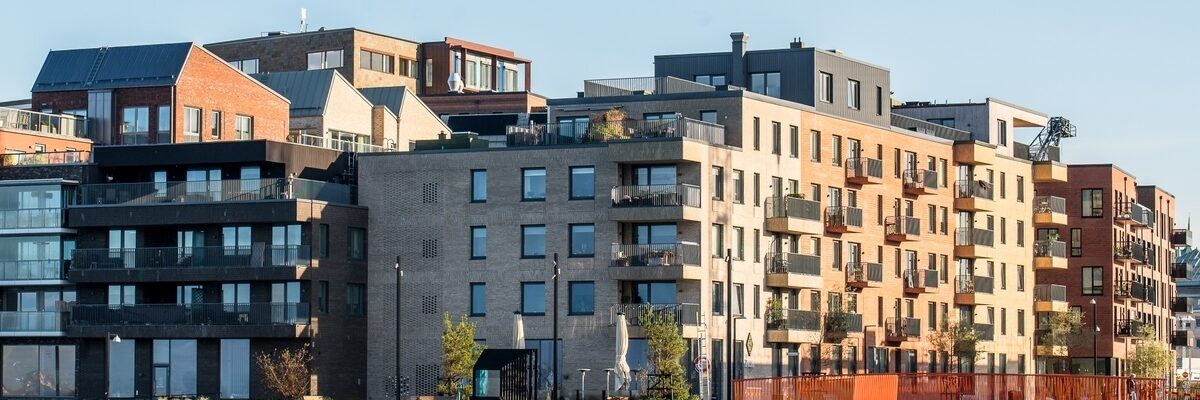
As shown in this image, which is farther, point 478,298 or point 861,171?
point 861,171

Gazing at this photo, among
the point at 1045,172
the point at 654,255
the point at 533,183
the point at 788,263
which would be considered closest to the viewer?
the point at 654,255

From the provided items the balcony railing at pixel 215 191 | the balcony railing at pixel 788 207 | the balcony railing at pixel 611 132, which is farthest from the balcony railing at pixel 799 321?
the balcony railing at pixel 215 191

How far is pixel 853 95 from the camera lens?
370ft

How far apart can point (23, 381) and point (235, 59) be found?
40422 mm

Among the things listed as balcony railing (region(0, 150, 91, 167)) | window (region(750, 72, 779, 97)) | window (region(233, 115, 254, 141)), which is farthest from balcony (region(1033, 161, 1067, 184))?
balcony railing (region(0, 150, 91, 167))

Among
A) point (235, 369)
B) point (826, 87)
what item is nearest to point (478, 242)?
point (235, 369)

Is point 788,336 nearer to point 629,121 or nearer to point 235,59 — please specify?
point 629,121

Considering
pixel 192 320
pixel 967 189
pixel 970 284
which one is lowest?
pixel 192 320

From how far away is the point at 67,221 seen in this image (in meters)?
103

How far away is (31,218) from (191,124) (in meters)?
10.1

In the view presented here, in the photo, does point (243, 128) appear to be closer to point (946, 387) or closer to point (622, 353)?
point (622, 353)

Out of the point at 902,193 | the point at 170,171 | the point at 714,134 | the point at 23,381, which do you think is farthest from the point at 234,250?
the point at 902,193

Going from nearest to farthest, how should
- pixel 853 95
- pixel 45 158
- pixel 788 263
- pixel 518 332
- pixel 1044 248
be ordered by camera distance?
pixel 518 332 → pixel 788 263 → pixel 45 158 → pixel 853 95 → pixel 1044 248

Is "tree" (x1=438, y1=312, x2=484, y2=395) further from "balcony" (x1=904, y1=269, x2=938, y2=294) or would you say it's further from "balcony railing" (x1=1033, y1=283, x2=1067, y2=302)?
"balcony railing" (x1=1033, y1=283, x2=1067, y2=302)
